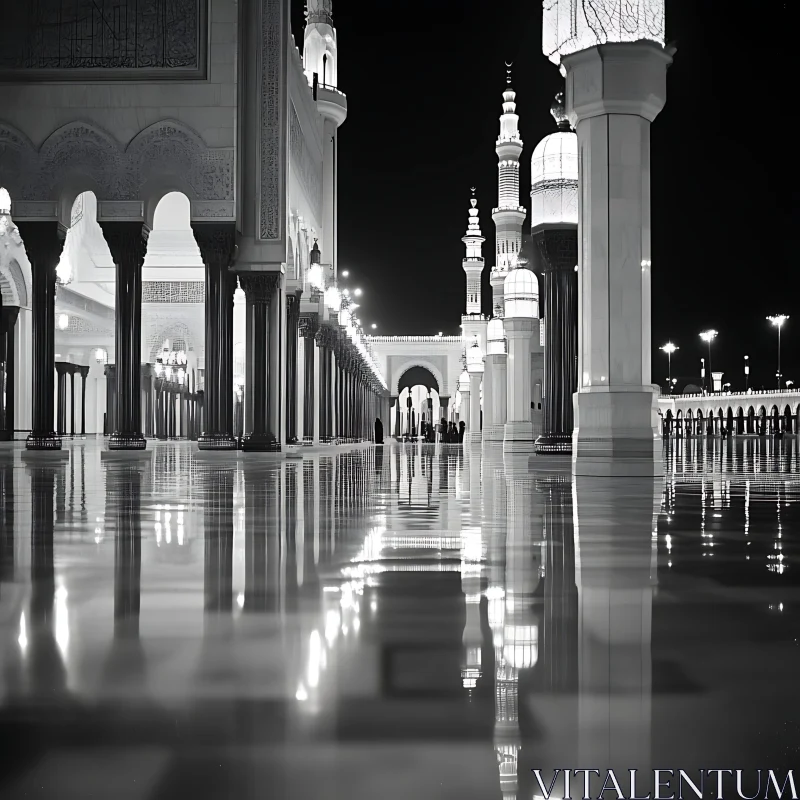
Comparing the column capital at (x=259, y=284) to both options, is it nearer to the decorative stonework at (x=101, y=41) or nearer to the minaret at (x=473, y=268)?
the decorative stonework at (x=101, y=41)

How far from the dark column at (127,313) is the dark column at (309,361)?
6941 mm

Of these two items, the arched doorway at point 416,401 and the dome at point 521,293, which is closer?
the dome at point 521,293

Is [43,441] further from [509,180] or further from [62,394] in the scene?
[509,180]

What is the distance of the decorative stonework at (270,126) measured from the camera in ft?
51.8

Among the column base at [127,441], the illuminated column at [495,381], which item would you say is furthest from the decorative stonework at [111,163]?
the illuminated column at [495,381]

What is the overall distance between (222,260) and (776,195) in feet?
87.7

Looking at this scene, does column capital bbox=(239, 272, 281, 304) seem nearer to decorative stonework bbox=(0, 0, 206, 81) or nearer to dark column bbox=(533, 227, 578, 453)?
decorative stonework bbox=(0, 0, 206, 81)

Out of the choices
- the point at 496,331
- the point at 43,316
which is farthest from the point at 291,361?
the point at 496,331

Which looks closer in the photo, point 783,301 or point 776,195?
point 776,195

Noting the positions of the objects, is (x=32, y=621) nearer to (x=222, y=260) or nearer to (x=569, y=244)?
(x=569, y=244)

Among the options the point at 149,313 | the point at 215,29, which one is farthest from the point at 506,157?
the point at 215,29

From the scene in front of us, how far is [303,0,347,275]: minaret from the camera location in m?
26.4

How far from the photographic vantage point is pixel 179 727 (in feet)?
3.23

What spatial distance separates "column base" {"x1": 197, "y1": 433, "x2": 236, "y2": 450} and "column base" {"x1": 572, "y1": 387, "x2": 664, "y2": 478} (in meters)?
8.76
